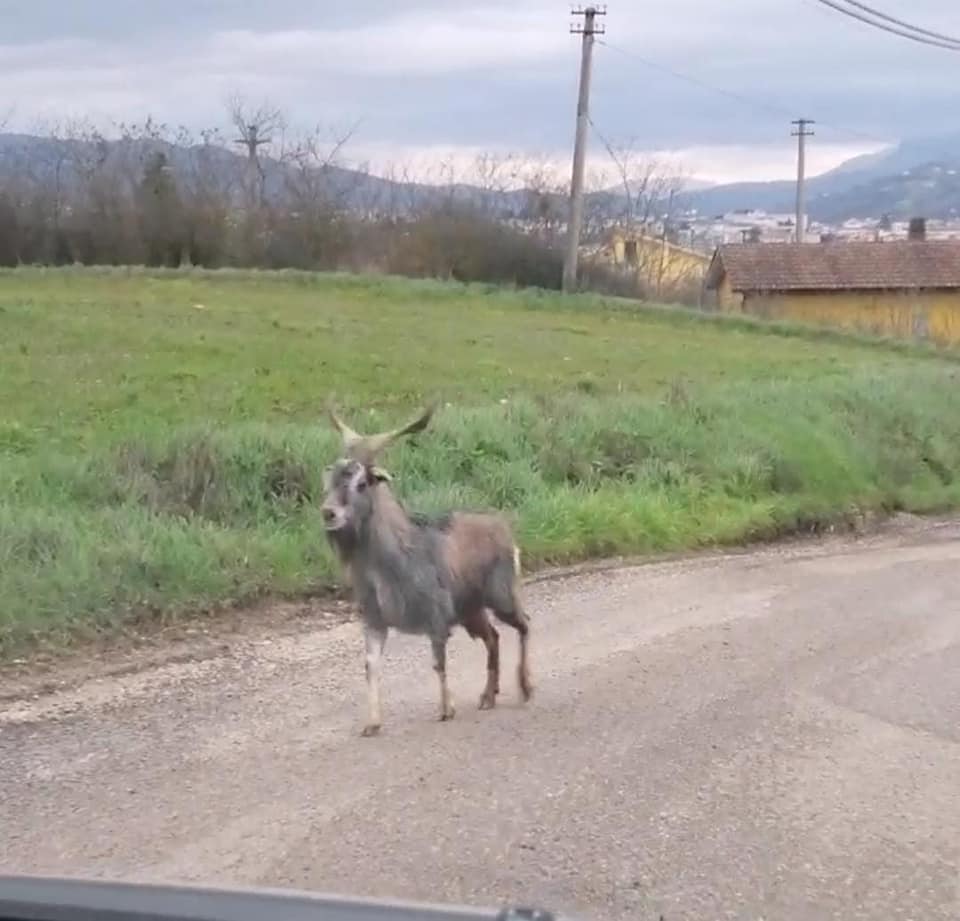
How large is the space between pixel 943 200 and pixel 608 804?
9355 centimetres

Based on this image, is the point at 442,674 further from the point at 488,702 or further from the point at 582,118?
the point at 582,118

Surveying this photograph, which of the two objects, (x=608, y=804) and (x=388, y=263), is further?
(x=388, y=263)

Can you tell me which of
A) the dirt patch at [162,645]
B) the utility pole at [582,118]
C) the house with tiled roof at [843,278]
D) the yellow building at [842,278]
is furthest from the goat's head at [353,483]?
the yellow building at [842,278]

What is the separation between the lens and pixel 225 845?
6832 millimetres

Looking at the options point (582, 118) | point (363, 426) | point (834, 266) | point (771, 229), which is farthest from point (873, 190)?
point (363, 426)

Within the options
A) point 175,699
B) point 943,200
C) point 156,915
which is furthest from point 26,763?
point 943,200

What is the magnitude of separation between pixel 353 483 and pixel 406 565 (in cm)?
53

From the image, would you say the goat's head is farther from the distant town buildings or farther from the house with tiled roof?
the distant town buildings

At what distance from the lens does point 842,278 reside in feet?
196

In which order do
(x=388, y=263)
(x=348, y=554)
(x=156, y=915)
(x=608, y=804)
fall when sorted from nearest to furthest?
(x=156, y=915)
(x=608, y=804)
(x=348, y=554)
(x=388, y=263)

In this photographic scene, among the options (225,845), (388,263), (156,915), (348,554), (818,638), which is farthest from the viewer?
(388,263)

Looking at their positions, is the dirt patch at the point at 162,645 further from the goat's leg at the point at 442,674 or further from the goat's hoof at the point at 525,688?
the goat's hoof at the point at 525,688

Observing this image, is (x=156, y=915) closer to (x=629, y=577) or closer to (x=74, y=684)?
(x=74, y=684)

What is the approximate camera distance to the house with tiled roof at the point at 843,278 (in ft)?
192
